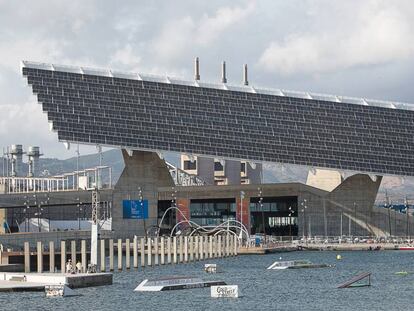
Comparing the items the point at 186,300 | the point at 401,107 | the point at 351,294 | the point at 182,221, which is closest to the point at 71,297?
the point at 186,300

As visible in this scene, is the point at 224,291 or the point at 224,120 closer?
the point at 224,291

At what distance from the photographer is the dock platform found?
86.6 meters

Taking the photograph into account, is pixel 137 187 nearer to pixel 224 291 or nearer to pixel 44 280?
pixel 44 280

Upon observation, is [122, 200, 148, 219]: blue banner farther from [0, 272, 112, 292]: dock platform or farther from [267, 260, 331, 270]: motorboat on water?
[0, 272, 112, 292]: dock platform

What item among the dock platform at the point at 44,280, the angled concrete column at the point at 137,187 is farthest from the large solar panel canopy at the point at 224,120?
the dock platform at the point at 44,280

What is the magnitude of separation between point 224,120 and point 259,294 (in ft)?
237

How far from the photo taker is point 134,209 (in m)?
160

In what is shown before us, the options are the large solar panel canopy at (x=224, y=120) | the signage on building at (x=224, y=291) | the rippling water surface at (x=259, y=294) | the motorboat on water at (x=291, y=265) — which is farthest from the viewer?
the large solar panel canopy at (x=224, y=120)

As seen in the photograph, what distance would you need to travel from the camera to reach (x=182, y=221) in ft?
547

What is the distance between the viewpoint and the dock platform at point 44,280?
8658cm

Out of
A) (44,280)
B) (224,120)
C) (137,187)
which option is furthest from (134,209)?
(44,280)

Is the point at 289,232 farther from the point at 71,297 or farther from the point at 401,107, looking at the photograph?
the point at 71,297

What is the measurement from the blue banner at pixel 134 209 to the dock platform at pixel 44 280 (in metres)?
66.4

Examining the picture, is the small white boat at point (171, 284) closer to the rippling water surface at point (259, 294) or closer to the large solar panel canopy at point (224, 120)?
the rippling water surface at point (259, 294)
